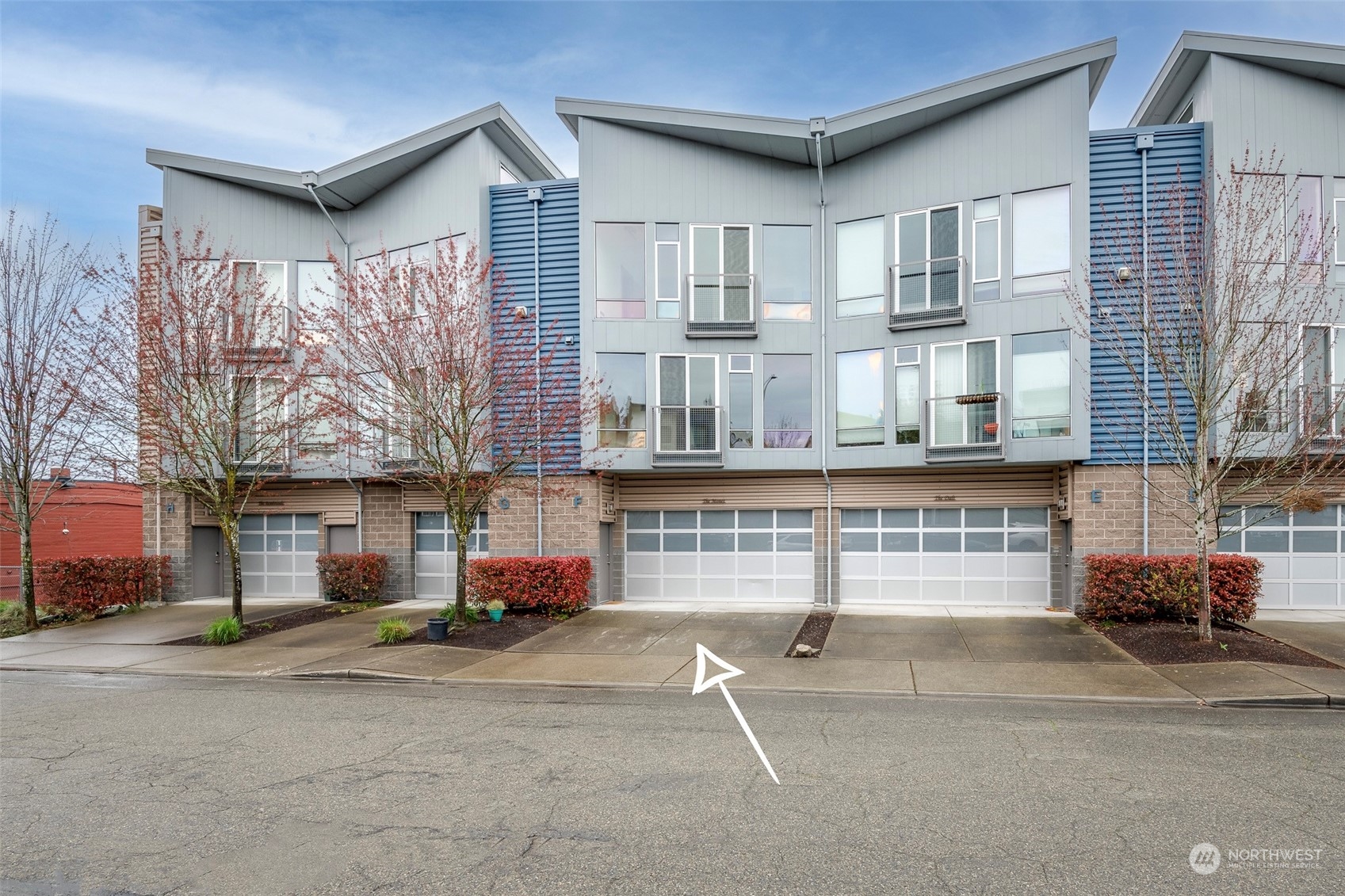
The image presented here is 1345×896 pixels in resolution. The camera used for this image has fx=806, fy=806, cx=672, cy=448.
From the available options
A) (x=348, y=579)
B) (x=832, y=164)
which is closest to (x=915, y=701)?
(x=832, y=164)

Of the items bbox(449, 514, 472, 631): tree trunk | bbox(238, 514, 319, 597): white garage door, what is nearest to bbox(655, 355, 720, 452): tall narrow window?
bbox(449, 514, 472, 631): tree trunk

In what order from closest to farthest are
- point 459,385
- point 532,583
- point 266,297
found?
1. point 459,385
2. point 532,583
3. point 266,297

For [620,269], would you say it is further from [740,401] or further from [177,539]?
[177,539]

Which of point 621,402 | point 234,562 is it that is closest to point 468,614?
point 234,562

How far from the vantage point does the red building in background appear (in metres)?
22.9

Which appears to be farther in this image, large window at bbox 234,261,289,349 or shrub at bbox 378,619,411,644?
large window at bbox 234,261,289,349

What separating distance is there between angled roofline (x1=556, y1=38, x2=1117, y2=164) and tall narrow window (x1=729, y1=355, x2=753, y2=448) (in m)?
4.52

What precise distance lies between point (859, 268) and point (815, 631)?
779cm

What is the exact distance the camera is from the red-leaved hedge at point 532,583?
1620cm

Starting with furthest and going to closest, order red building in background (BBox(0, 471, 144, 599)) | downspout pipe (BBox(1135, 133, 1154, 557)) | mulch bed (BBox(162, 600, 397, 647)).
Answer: red building in background (BBox(0, 471, 144, 599))
downspout pipe (BBox(1135, 133, 1154, 557))
mulch bed (BBox(162, 600, 397, 647))

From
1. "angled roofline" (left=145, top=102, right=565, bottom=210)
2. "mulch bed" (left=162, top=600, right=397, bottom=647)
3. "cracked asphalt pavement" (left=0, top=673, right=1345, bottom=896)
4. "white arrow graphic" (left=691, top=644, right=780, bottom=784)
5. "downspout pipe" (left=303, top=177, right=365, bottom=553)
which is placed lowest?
"mulch bed" (left=162, top=600, right=397, bottom=647)

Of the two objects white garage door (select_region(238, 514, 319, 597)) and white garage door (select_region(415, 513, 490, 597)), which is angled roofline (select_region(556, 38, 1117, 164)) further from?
white garage door (select_region(238, 514, 319, 597))

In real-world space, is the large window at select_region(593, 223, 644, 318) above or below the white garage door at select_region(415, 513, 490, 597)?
above

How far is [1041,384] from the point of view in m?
15.5
